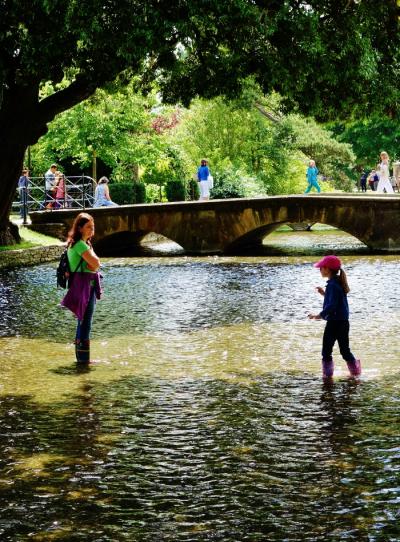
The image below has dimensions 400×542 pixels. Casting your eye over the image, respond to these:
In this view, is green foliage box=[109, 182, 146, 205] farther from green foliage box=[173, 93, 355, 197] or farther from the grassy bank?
the grassy bank

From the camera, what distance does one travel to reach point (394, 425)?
30.0ft

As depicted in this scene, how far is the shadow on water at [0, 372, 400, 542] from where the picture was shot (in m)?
6.74

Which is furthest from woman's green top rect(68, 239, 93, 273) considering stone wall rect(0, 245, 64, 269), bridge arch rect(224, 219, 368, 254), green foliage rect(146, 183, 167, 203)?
green foliage rect(146, 183, 167, 203)

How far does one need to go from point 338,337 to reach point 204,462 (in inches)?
134

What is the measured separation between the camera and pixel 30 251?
27016 millimetres

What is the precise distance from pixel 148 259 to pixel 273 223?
3.97m

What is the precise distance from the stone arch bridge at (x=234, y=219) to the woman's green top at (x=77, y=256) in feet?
58.5

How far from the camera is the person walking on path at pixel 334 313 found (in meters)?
11.0

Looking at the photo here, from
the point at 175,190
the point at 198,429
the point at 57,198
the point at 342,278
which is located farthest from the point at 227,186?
the point at 198,429

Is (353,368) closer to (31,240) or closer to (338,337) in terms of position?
(338,337)

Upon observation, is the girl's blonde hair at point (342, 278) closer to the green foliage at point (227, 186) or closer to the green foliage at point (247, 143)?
the green foliage at point (227, 186)

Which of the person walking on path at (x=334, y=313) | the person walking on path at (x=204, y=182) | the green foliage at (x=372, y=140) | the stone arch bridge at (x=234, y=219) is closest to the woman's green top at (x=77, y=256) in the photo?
the person walking on path at (x=334, y=313)

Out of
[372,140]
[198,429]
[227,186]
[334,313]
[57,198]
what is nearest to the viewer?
[198,429]

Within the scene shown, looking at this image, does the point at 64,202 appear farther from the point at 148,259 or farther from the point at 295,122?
the point at 295,122
